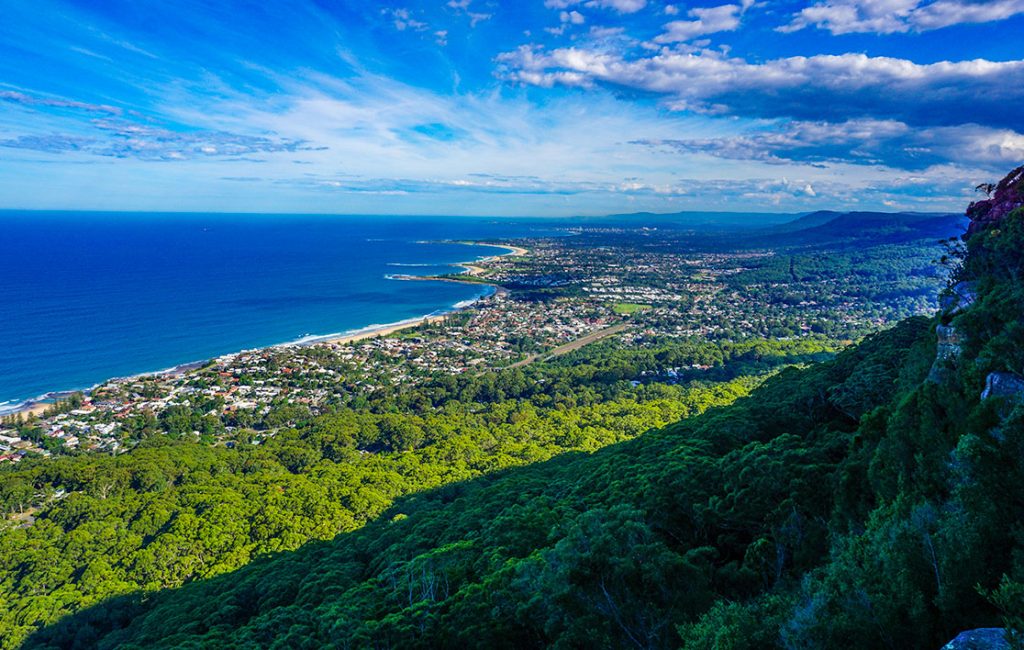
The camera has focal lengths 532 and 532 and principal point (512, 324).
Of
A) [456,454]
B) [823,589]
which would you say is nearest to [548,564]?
[823,589]

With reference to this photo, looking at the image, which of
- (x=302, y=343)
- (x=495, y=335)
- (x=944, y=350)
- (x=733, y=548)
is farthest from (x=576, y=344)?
(x=733, y=548)

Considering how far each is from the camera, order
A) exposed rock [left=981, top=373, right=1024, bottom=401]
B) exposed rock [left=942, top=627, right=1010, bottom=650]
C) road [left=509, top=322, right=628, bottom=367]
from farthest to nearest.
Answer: road [left=509, top=322, right=628, bottom=367] < exposed rock [left=981, top=373, right=1024, bottom=401] < exposed rock [left=942, top=627, right=1010, bottom=650]

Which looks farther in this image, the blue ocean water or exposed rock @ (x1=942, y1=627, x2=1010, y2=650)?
the blue ocean water

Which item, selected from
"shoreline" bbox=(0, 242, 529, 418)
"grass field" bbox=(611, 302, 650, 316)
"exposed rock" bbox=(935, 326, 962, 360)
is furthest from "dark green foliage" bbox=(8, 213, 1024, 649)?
"grass field" bbox=(611, 302, 650, 316)

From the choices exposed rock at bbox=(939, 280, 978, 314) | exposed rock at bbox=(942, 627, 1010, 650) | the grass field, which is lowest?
the grass field

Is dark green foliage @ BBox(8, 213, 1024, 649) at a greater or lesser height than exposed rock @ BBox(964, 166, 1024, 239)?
lesser

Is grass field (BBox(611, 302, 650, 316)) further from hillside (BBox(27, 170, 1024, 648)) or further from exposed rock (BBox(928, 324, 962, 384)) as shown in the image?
exposed rock (BBox(928, 324, 962, 384))

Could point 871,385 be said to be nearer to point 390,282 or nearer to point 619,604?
point 619,604

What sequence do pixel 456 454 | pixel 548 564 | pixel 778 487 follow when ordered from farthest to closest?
1. pixel 456 454
2. pixel 778 487
3. pixel 548 564
